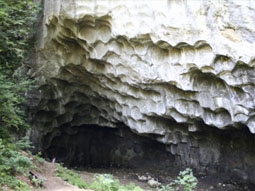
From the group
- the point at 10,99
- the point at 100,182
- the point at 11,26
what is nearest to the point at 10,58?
the point at 11,26

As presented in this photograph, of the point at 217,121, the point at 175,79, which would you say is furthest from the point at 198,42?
the point at 217,121

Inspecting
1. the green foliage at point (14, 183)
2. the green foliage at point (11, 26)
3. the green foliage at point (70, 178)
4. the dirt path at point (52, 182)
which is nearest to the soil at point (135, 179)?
the dirt path at point (52, 182)

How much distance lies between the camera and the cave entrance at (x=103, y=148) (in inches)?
531

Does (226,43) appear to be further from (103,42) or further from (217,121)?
(103,42)

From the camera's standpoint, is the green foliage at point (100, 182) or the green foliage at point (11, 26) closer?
the green foliage at point (100, 182)

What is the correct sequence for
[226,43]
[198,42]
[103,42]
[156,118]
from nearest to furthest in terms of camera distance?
[226,43], [198,42], [103,42], [156,118]

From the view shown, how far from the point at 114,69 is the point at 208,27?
12.4 ft

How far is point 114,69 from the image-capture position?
1052 centimetres

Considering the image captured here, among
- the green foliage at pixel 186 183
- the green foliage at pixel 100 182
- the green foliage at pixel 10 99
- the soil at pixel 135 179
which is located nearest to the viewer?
the green foliage at pixel 100 182

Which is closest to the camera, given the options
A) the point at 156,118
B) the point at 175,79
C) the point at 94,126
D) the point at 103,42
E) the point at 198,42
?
the point at 198,42

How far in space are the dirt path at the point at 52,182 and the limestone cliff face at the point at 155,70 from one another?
3571 millimetres

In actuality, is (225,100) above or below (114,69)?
below

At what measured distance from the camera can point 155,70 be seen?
9297 millimetres

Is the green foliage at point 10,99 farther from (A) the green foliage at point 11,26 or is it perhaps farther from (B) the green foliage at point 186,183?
(B) the green foliage at point 186,183
